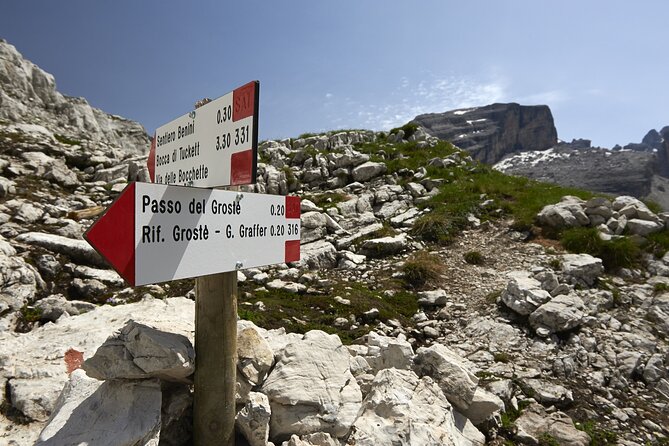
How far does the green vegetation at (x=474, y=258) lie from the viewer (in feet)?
32.8

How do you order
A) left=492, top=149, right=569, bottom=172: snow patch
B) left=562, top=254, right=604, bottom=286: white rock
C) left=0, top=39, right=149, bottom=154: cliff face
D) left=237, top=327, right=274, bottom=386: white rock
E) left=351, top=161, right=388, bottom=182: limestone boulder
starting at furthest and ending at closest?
left=492, top=149, right=569, bottom=172: snow patch < left=0, top=39, right=149, bottom=154: cliff face < left=351, top=161, right=388, bottom=182: limestone boulder < left=562, top=254, right=604, bottom=286: white rock < left=237, top=327, right=274, bottom=386: white rock

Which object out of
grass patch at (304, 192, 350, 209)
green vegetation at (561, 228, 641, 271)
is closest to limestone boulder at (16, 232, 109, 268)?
grass patch at (304, 192, 350, 209)

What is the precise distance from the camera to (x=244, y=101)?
2.60 meters

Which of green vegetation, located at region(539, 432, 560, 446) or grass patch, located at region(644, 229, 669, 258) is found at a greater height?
grass patch, located at region(644, 229, 669, 258)

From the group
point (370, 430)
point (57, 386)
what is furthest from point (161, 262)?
point (57, 386)

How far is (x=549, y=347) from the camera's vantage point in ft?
20.1

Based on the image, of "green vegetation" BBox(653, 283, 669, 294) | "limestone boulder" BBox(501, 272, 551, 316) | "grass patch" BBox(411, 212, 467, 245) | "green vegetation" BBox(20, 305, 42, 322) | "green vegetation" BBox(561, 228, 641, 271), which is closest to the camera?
"green vegetation" BBox(20, 305, 42, 322)

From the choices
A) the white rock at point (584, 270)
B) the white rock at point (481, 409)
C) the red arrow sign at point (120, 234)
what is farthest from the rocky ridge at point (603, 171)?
the red arrow sign at point (120, 234)

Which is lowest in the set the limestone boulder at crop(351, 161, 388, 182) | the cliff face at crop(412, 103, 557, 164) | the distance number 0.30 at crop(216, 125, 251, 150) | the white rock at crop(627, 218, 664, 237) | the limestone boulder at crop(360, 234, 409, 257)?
the limestone boulder at crop(360, 234, 409, 257)

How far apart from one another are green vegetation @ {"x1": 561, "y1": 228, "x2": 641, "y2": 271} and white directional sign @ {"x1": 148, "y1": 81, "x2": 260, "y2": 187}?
10322 mm

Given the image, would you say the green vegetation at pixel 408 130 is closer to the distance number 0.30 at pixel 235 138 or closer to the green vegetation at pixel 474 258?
the green vegetation at pixel 474 258

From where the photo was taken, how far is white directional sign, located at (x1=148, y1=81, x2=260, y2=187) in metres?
2.55

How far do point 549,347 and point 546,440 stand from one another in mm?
2516

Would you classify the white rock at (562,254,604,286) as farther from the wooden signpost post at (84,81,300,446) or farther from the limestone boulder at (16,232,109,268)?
the limestone boulder at (16,232,109,268)
